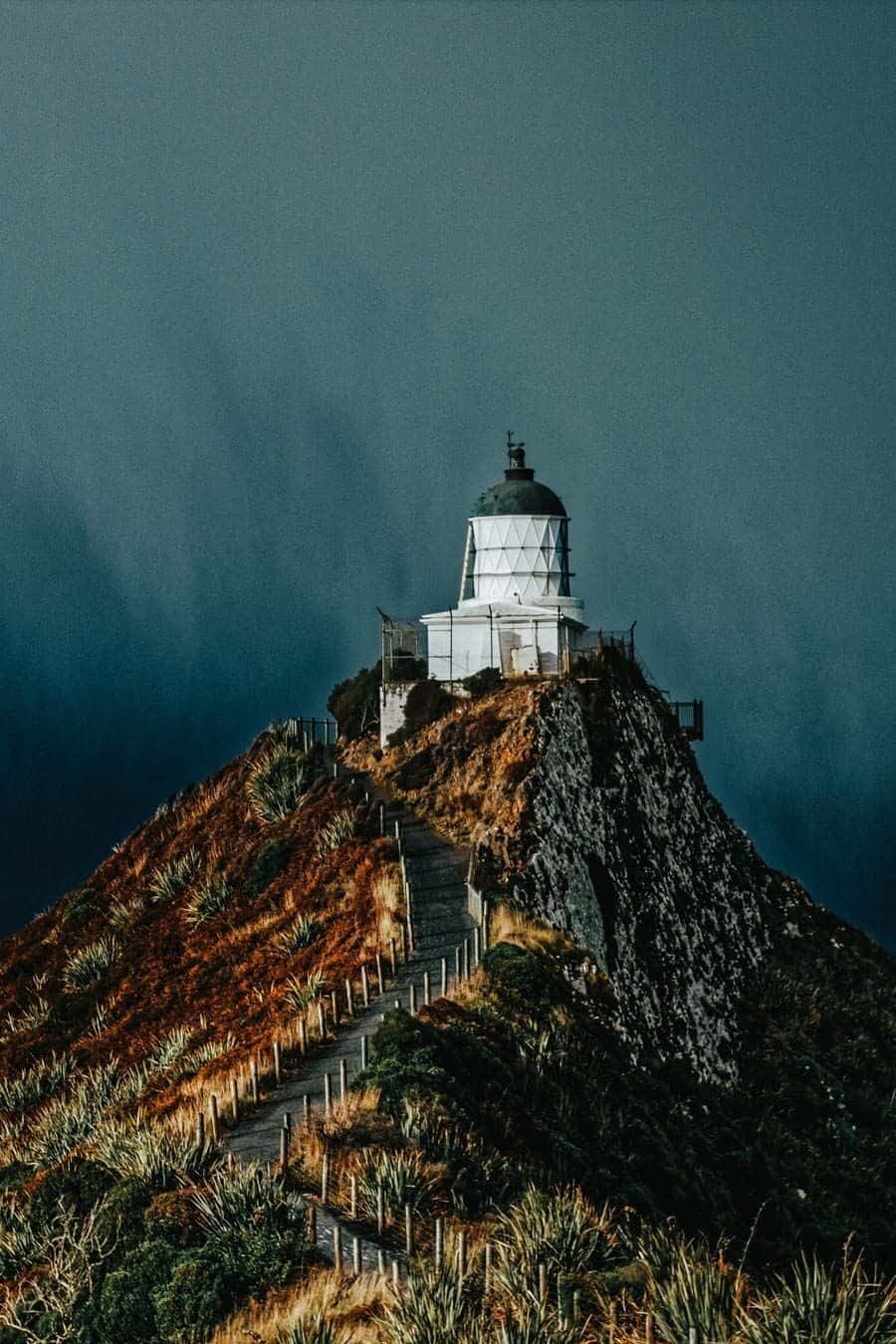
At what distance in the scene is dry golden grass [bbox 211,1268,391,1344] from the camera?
1733 cm

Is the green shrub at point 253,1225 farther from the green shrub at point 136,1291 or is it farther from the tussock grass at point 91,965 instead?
the tussock grass at point 91,965

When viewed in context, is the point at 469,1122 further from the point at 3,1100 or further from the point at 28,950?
the point at 28,950

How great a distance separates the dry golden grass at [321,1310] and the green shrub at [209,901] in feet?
93.1

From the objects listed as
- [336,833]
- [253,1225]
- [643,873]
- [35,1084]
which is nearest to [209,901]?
[336,833]

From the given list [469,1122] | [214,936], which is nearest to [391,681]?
[214,936]

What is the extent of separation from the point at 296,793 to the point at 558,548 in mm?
13945

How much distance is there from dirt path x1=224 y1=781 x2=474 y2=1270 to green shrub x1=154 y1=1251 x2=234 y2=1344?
50.6 inches

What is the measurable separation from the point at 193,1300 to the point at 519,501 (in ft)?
138

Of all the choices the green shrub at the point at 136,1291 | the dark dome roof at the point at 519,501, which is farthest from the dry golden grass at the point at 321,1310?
the dark dome roof at the point at 519,501

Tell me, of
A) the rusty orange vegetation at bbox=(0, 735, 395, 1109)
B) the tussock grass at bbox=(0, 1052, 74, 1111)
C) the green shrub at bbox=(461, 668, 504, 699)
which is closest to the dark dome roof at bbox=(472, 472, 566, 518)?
the green shrub at bbox=(461, 668, 504, 699)

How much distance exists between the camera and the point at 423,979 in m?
32.6

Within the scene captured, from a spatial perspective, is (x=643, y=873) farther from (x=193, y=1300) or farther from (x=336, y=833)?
(x=193, y=1300)

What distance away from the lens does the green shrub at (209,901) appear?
154ft

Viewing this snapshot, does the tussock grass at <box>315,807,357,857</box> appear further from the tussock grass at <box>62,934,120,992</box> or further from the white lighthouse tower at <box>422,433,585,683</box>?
the white lighthouse tower at <box>422,433,585,683</box>
